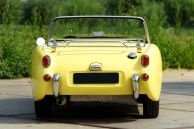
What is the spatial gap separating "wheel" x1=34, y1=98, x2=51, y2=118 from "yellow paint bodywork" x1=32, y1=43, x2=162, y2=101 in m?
0.18

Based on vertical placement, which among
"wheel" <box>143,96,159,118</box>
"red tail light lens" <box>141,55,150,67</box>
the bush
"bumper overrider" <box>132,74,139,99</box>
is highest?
"red tail light lens" <box>141,55,150,67</box>

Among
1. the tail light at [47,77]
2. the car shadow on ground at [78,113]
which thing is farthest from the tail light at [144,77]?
the tail light at [47,77]

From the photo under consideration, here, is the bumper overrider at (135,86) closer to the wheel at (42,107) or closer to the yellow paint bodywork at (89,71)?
the yellow paint bodywork at (89,71)

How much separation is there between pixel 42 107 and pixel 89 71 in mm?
945

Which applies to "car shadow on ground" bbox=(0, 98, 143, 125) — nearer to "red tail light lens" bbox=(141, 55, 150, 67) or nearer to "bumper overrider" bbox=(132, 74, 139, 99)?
"bumper overrider" bbox=(132, 74, 139, 99)

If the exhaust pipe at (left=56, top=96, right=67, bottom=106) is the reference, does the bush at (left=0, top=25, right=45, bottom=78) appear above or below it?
below

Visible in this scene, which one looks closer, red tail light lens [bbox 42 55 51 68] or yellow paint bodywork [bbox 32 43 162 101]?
yellow paint bodywork [bbox 32 43 162 101]

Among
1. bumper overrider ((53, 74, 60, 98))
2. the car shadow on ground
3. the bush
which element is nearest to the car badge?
bumper overrider ((53, 74, 60, 98))

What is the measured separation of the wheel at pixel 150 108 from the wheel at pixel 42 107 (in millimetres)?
1309

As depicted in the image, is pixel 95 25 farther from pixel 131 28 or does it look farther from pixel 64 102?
pixel 64 102

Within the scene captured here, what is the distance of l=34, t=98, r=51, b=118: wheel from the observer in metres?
8.61

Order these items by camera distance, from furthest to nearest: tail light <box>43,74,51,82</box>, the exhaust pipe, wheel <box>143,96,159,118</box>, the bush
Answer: the bush → wheel <box>143,96,159,118</box> → the exhaust pipe → tail light <box>43,74,51,82</box>

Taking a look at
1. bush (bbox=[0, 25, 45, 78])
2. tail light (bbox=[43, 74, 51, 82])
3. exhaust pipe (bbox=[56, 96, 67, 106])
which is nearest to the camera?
tail light (bbox=[43, 74, 51, 82])

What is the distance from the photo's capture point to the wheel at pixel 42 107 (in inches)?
339
